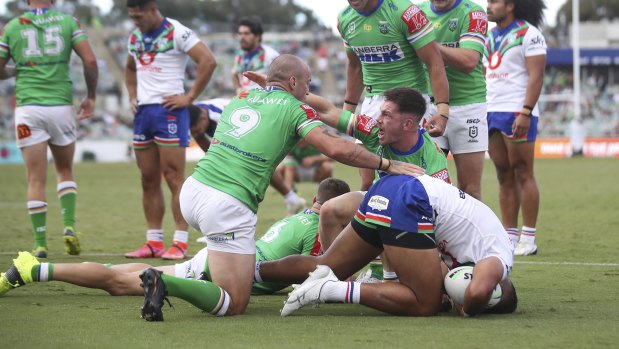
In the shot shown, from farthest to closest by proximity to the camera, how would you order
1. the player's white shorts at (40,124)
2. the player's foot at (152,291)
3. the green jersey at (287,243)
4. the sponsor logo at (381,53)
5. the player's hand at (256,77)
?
the player's white shorts at (40,124)
the sponsor logo at (381,53)
the green jersey at (287,243)
the player's hand at (256,77)
the player's foot at (152,291)

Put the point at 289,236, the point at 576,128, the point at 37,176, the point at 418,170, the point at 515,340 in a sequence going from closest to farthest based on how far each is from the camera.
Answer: the point at 515,340 < the point at 418,170 < the point at 289,236 < the point at 37,176 < the point at 576,128

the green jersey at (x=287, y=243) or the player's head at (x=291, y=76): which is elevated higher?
the player's head at (x=291, y=76)

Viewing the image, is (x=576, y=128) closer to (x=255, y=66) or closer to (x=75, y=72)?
(x=75, y=72)

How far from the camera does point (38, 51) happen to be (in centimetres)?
988

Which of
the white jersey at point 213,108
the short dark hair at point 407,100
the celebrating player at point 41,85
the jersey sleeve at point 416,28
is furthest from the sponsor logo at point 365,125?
the white jersey at point 213,108

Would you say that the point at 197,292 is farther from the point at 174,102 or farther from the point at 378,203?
the point at 174,102

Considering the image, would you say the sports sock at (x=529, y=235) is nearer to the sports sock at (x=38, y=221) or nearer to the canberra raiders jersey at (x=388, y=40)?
the canberra raiders jersey at (x=388, y=40)

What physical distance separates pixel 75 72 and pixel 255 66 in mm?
34133

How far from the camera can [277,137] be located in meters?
6.25

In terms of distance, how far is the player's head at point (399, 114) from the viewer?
625cm

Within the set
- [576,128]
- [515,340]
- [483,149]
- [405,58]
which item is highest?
[405,58]

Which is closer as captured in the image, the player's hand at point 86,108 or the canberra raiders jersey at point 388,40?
the canberra raiders jersey at point 388,40

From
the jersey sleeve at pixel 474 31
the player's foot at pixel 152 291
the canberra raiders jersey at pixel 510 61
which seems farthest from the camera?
the canberra raiders jersey at pixel 510 61

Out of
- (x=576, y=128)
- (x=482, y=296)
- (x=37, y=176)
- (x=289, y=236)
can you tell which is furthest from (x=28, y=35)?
(x=576, y=128)
